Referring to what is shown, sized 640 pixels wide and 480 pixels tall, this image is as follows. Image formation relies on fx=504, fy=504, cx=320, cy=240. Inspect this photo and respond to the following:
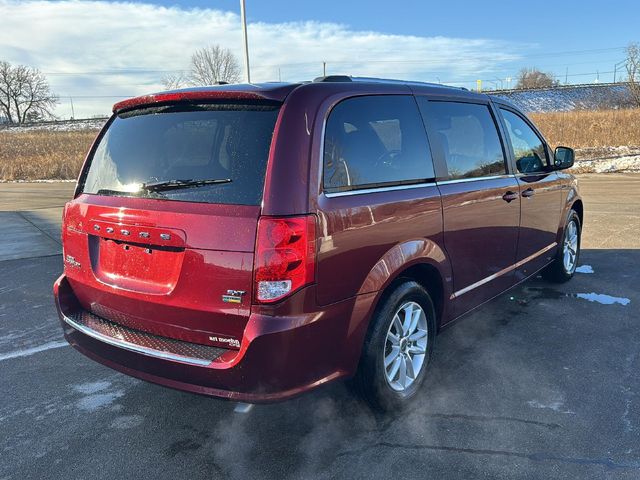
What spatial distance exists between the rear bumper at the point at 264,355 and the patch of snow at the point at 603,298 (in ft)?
10.5

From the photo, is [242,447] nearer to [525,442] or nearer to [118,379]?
[118,379]

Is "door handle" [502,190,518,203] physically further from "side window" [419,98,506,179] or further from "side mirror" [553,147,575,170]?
"side mirror" [553,147,575,170]

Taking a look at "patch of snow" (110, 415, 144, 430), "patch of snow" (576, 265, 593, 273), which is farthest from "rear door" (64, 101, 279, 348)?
"patch of snow" (576, 265, 593, 273)

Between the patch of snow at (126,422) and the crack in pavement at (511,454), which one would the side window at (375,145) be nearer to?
the crack in pavement at (511,454)

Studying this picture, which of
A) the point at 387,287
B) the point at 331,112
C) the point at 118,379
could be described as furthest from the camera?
the point at 118,379

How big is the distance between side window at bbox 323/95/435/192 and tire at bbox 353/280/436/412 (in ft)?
2.16

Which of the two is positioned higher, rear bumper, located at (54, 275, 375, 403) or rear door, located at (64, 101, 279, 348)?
rear door, located at (64, 101, 279, 348)

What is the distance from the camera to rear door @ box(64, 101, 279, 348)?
7.38 ft

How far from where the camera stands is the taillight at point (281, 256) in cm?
217

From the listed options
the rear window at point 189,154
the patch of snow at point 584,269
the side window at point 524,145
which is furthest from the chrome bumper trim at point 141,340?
the patch of snow at point 584,269

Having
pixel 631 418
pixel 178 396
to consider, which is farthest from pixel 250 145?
pixel 631 418

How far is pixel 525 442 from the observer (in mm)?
2633

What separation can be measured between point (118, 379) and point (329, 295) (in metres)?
1.91

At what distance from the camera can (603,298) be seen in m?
4.84
